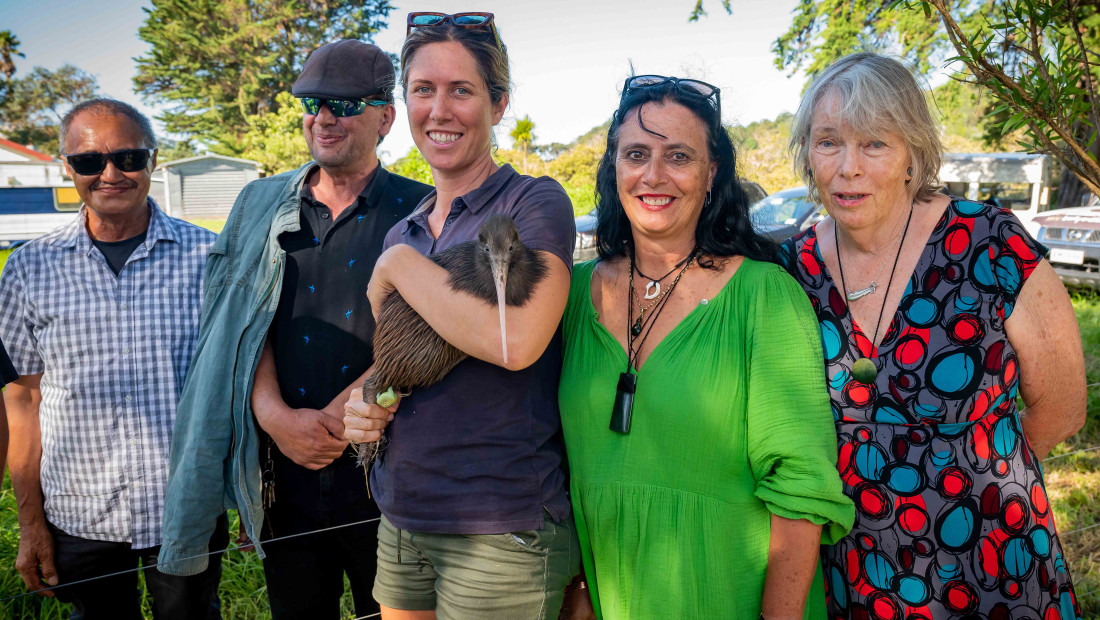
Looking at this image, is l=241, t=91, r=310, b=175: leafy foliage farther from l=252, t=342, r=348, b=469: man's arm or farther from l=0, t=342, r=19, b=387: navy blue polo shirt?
l=252, t=342, r=348, b=469: man's arm

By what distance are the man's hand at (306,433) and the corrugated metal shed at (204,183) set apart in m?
29.3

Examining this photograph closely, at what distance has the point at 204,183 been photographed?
29578 mm

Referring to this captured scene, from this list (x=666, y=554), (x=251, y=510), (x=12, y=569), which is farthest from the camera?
(x=12, y=569)

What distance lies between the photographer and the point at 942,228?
1858 mm

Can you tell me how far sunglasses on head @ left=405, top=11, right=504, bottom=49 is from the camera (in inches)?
74.5

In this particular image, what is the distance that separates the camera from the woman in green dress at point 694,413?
1.66m

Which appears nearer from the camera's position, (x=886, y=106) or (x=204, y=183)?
(x=886, y=106)

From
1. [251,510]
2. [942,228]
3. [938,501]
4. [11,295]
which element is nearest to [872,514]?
[938,501]

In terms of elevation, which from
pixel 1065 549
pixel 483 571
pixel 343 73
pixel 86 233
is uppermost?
pixel 343 73

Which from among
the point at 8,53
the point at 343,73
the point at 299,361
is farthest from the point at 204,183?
the point at 299,361

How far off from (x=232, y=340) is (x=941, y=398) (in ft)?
7.01

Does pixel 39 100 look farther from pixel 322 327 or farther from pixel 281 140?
pixel 322 327

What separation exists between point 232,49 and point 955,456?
37.0m

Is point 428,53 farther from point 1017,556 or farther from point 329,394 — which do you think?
point 1017,556
